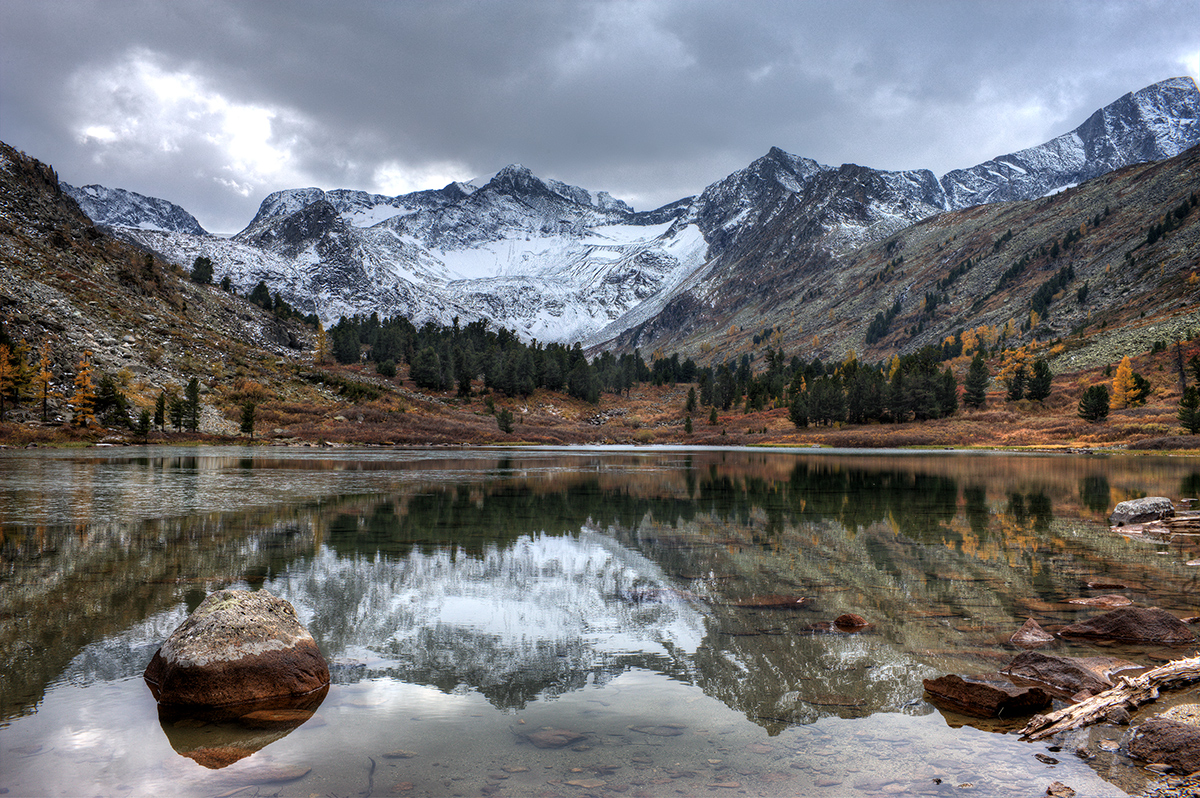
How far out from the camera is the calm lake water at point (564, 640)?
681 centimetres

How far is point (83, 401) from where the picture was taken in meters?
78.5

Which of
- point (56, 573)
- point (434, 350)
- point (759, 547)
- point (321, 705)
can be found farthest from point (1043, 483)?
point (434, 350)

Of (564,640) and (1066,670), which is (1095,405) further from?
(564,640)

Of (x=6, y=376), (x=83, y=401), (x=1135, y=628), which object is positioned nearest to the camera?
(x=1135, y=628)

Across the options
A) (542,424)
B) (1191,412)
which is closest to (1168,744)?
(1191,412)

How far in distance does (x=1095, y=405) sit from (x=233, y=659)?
120 metres

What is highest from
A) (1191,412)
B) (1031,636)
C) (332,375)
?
(332,375)

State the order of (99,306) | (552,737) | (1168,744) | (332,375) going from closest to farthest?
(1168,744) < (552,737) < (99,306) < (332,375)

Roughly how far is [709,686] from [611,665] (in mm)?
1739

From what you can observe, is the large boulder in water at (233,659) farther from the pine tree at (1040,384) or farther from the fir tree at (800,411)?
the pine tree at (1040,384)

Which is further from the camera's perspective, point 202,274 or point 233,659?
point 202,274

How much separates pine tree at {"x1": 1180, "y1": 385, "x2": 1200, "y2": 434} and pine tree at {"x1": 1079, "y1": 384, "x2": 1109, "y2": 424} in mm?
17574

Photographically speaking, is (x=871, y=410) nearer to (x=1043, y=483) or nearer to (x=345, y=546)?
(x=1043, y=483)

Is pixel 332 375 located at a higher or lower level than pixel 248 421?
higher
